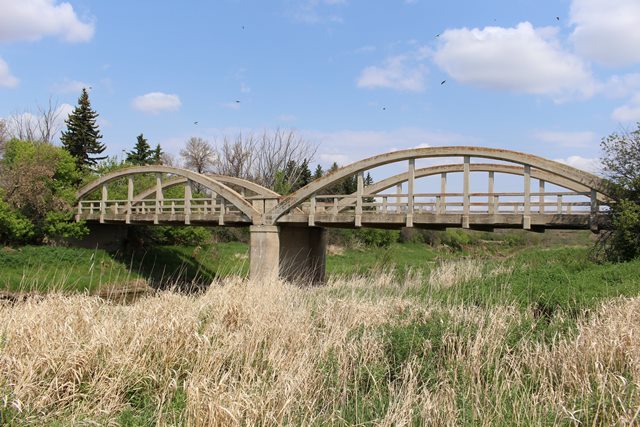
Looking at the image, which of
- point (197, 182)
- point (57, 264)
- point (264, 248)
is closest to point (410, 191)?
point (264, 248)

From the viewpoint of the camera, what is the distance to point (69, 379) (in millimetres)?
5457

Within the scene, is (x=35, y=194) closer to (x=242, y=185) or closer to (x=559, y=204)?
(x=242, y=185)

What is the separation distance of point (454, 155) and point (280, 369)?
14.2m

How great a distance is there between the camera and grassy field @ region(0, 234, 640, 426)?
4848 millimetres

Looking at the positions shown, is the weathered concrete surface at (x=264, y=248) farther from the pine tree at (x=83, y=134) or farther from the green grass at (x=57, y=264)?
the pine tree at (x=83, y=134)

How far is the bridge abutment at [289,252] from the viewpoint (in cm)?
2161

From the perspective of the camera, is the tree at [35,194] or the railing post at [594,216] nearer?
the railing post at [594,216]

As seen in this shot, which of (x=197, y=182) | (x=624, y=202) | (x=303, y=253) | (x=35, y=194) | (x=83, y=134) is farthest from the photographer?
(x=83, y=134)

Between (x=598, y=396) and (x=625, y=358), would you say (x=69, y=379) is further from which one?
(x=625, y=358)

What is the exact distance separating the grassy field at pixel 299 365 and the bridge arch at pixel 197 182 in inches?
533

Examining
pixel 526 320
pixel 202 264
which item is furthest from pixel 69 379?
pixel 202 264

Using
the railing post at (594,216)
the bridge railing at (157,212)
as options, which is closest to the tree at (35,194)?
the bridge railing at (157,212)

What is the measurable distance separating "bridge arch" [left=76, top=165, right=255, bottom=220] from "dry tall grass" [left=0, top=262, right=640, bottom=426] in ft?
47.6

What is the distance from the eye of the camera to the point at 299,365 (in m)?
6.02
